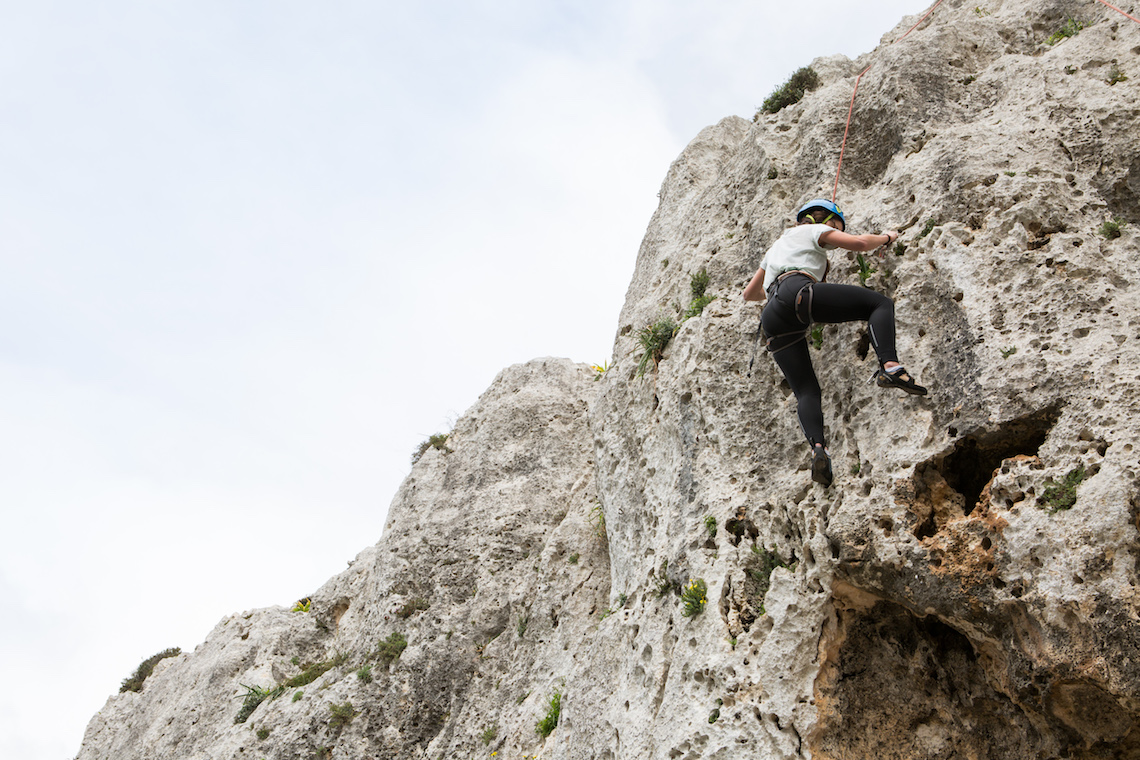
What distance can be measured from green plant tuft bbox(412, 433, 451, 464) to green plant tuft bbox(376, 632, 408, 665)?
5083mm

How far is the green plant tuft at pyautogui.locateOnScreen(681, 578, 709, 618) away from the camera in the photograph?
8.88m

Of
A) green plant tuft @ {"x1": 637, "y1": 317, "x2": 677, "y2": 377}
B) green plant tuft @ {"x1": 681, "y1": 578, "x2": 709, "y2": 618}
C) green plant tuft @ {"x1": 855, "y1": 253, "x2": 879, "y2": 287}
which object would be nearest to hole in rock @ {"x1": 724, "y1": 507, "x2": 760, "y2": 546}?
green plant tuft @ {"x1": 681, "y1": 578, "x2": 709, "y2": 618}

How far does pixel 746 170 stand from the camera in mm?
12797

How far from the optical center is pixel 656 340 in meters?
12.0

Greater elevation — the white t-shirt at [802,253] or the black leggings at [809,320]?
the white t-shirt at [802,253]

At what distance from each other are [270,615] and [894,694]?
18277 mm

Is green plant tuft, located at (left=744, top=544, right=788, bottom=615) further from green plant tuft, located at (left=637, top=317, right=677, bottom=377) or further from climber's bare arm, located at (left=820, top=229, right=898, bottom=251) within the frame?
green plant tuft, located at (left=637, top=317, right=677, bottom=377)

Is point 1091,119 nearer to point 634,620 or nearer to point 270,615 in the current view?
point 634,620

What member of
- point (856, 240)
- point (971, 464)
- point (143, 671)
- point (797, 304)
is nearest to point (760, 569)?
point (971, 464)

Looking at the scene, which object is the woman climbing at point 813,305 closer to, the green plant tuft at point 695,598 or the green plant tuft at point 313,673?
the green plant tuft at point 695,598

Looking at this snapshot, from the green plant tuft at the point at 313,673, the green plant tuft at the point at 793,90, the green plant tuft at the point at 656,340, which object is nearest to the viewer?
the green plant tuft at the point at 656,340

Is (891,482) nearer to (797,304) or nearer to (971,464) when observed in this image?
(971,464)

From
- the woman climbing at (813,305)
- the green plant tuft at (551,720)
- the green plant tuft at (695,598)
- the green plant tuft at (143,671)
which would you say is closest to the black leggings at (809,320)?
the woman climbing at (813,305)

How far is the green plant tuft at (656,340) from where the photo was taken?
468 inches
